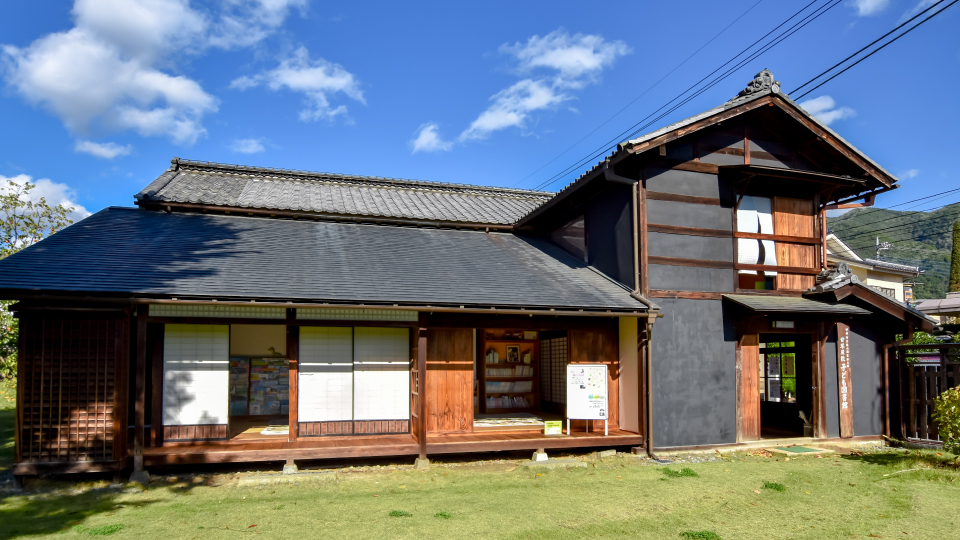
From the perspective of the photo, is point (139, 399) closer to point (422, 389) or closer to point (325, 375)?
point (325, 375)

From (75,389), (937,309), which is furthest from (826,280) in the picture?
(75,389)

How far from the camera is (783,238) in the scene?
479 inches

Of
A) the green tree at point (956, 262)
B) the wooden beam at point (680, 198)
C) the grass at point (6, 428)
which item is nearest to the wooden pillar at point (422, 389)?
the wooden beam at point (680, 198)

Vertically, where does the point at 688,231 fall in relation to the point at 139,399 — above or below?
above

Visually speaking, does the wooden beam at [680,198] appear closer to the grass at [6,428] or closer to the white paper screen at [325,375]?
the white paper screen at [325,375]

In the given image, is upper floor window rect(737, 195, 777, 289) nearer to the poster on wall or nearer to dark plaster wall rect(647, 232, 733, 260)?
dark plaster wall rect(647, 232, 733, 260)

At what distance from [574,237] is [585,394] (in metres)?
4.26

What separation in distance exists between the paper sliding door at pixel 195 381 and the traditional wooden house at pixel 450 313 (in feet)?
0.11

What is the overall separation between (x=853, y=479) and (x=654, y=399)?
3142 mm

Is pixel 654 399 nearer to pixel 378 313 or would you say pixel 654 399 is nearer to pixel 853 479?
pixel 853 479

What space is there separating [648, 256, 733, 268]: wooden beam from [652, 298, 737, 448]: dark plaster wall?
0.68m

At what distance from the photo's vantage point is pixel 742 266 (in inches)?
460

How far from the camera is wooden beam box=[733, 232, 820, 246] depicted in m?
11.8

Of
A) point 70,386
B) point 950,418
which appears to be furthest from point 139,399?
point 950,418
